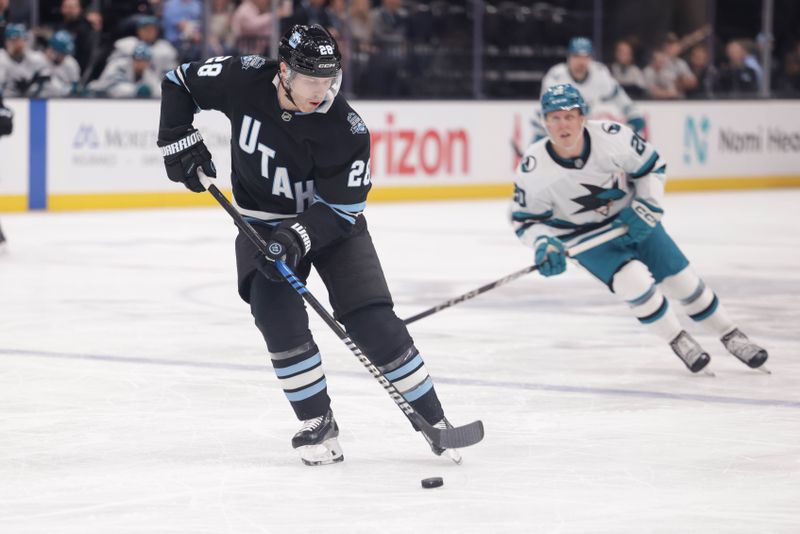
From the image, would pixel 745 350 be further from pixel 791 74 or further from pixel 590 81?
pixel 791 74

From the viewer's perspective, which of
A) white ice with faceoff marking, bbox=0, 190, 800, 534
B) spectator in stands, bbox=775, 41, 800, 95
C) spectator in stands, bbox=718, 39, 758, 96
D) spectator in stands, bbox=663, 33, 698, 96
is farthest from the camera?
spectator in stands, bbox=775, 41, 800, 95

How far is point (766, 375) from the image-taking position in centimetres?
483

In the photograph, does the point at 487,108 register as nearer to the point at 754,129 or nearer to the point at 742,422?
the point at 754,129

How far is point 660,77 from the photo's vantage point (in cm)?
1388

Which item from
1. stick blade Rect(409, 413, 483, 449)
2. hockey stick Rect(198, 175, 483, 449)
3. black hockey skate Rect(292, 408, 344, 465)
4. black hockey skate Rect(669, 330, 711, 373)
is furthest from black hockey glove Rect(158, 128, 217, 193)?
black hockey skate Rect(669, 330, 711, 373)

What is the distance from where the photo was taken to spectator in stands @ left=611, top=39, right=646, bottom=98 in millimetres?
13539

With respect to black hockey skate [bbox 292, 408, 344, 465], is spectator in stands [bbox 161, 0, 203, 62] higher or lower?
higher

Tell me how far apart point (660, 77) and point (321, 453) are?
35.7ft

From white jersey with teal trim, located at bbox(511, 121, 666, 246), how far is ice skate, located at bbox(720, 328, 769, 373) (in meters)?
0.53

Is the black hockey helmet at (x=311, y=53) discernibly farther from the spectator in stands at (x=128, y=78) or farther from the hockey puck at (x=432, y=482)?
the spectator in stands at (x=128, y=78)

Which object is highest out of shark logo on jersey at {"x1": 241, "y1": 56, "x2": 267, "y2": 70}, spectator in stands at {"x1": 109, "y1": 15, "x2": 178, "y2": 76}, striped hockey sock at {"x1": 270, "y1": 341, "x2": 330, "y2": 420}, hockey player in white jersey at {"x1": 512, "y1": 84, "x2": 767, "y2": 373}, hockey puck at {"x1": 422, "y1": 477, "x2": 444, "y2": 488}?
spectator in stands at {"x1": 109, "y1": 15, "x2": 178, "y2": 76}

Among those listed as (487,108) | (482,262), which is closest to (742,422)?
(482,262)

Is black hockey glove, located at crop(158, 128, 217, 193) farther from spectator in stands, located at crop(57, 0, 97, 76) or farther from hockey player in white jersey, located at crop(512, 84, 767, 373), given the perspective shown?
spectator in stands, located at crop(57, 0, 97, 76)

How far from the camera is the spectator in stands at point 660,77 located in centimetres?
1380
